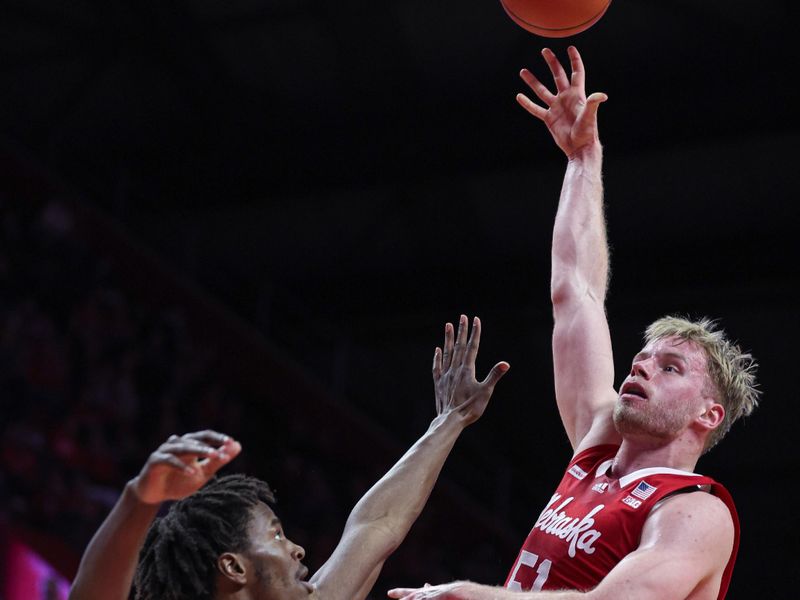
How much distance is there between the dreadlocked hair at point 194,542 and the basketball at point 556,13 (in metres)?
2.05

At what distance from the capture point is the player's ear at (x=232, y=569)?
116 inches

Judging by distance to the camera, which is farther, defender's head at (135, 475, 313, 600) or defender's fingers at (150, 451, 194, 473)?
defender's head at (135, 475, 313, 600)

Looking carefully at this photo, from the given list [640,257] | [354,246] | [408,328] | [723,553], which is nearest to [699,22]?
[640,257]

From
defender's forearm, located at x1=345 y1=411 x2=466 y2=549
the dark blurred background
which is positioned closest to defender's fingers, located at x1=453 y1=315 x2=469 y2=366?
defender's forearm, located at x1=345 y1=411 x2=466 y2=549

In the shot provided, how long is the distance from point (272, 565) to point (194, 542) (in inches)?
8.2

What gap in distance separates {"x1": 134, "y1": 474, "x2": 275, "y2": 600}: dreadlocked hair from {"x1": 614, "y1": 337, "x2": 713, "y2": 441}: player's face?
1244mm

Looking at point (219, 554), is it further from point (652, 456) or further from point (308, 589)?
point (652, 456)

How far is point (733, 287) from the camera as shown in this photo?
40.6ft

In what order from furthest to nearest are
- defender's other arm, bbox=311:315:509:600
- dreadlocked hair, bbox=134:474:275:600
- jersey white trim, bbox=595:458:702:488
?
jersey white trim, bbox=595:458:702:488 < defender's other arm, bbox=311:315:509:600 < dreadlocked hair, bbox=134:474:275:600

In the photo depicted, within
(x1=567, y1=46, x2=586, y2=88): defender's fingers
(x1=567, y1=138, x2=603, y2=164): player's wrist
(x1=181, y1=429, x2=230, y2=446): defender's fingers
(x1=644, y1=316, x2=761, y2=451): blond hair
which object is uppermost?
(x1=567, y1=46, x2=586, y2=88): defender's fingers

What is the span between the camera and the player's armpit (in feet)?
10.0

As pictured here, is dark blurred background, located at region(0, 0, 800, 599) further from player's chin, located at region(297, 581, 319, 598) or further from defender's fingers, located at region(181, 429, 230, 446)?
defender's fingers, located at region(181, 429, 230, 446)

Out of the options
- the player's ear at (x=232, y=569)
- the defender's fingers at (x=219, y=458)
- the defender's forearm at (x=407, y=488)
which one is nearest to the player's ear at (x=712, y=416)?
the defender's forearm at (x=407, y=488)

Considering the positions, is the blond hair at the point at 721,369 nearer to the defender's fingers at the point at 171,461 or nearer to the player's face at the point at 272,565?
the player's face at the point at 272,565
